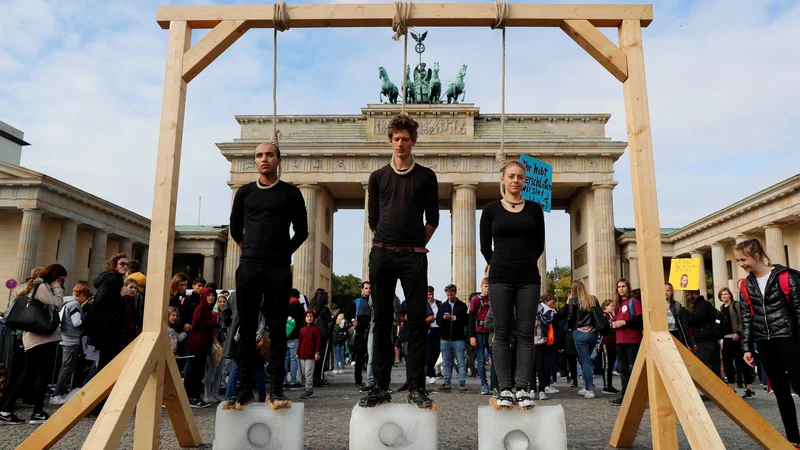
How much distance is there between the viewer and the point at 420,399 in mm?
4402

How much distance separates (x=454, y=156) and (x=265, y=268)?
34.9 meters

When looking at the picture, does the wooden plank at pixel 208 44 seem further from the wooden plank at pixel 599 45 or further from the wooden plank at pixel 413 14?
the wooden plank at pixel 599 45

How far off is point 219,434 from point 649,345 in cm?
355

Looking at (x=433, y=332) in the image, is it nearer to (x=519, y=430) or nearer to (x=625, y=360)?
(x=625, y=360)

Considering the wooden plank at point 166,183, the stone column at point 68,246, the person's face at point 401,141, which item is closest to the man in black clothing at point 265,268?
the wooden plank at point 166,183

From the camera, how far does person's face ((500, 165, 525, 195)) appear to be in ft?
16.8

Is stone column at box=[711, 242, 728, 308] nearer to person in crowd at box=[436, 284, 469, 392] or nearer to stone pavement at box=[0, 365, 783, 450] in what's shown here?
stone pavement at box=[0, 365, 783, 450]

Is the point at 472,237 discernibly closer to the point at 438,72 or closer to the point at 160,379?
the point at 438,72

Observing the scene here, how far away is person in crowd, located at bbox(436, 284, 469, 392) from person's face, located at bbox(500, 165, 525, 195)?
633 cm

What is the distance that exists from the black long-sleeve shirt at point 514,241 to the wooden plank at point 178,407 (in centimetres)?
286

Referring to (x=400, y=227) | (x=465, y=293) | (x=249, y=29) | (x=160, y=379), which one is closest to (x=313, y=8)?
(x=249, y=29)

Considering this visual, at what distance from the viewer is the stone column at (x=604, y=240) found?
37312 millimetres

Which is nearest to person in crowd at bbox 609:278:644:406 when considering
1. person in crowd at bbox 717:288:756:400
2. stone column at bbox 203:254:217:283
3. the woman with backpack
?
the woman with backpack

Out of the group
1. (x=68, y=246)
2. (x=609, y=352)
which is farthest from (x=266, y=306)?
(x=68, y=246)
